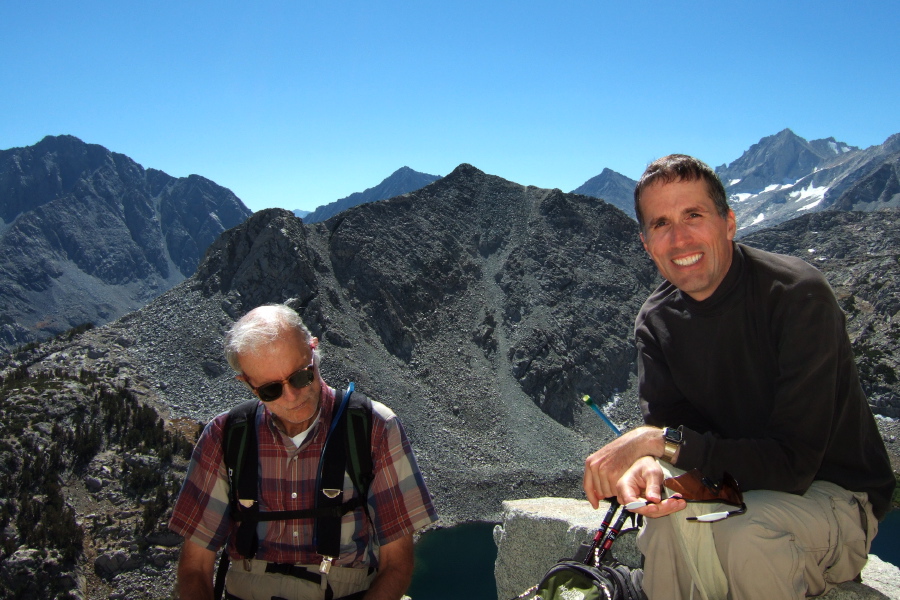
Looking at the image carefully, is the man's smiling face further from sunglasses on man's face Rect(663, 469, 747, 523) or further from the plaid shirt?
the plaid shirt

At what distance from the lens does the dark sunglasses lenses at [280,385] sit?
4789 mm

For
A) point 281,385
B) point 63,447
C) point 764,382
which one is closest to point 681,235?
point 764,382

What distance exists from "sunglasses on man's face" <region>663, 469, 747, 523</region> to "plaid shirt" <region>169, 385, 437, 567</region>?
6.82 ft

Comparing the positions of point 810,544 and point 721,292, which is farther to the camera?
point 721,292

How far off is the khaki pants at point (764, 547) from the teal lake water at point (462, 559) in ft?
96.8

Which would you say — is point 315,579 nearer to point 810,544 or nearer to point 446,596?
point 810,544

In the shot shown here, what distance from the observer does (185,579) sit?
194 inches

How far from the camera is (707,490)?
11.6 feet

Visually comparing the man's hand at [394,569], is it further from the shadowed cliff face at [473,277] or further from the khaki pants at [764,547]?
the shadowed cliff face at [473,277]

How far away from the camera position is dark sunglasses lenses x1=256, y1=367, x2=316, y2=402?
4.79 meters

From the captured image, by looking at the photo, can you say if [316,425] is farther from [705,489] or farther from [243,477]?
[705,489]

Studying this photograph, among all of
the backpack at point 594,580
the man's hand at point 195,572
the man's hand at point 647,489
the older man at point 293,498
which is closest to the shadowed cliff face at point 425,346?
the man's hand at point 195,572

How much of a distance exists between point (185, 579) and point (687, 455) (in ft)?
13.2

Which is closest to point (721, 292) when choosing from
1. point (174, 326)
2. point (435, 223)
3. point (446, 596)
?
point (446, 596)
